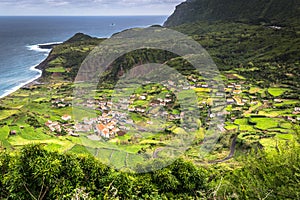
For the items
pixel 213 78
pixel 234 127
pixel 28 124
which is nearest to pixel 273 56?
pixel 213 78

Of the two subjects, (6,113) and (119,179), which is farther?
(6,113)

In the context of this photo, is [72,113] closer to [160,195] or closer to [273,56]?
[160,195]

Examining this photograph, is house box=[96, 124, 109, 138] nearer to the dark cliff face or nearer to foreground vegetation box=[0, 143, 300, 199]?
foreground vegetation box=[0, 143, 300, 199]

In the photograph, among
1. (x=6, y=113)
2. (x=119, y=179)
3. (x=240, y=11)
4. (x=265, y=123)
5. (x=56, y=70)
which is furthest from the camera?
(x=240, y=11)

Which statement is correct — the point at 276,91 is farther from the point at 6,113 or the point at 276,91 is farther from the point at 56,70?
the point at 56,70

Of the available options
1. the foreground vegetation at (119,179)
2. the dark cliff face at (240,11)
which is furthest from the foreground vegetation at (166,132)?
the dark cliff face at (240,11)

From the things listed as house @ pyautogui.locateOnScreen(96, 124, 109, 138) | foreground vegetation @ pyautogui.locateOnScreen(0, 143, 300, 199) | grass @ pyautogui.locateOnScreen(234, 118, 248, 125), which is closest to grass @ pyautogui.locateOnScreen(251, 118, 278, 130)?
grass @ pyautogui.locateOnScreen(234, 118, 248, 125)

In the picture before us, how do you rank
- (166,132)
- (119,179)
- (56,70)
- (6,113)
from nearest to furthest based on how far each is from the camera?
(119,179)
(166,132)
(6,113)
(56,70)

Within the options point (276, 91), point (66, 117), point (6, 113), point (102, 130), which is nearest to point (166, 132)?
point (102, 130)

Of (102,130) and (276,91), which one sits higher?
(102,130)
